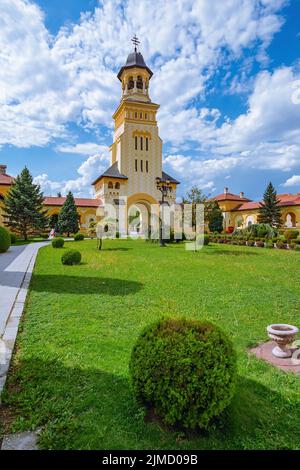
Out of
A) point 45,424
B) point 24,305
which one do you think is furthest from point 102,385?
point 24,305

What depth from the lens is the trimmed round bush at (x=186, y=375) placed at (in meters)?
2.43

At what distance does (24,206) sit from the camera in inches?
1203

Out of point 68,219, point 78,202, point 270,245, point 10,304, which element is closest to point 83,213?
point 78,202

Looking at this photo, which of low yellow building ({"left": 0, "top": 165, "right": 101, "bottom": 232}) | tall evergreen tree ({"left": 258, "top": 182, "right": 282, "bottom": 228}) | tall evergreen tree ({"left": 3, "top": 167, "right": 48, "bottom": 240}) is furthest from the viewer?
tall evergreen tree ({"left": 258, "top": 182, "right": 282, "bottom": 228})

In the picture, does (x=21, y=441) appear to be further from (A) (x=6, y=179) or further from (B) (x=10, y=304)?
(A) (x=6, y=179)

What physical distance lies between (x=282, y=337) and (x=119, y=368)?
214 cm

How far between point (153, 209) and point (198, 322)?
38.5 meters

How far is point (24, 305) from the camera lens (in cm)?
624

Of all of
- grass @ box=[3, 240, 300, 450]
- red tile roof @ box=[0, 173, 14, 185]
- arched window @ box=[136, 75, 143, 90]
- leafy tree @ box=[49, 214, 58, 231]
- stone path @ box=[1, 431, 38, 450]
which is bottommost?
stone path @ box=[1, 431, 38, 450]

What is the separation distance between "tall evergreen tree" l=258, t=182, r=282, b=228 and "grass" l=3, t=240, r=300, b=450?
38.3 metres

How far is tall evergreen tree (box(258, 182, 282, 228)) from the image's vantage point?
44.2 meters

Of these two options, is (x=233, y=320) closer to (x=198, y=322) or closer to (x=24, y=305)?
(x=198, y=322)

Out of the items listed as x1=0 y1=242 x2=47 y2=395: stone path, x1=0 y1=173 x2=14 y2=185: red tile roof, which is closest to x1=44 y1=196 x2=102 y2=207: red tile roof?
x1=0 y1=173 x2=14 y2=185: red tile roof

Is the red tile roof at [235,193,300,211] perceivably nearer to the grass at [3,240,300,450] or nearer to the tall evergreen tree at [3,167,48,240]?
the tall evergreen tree at [3,167,48,240]
